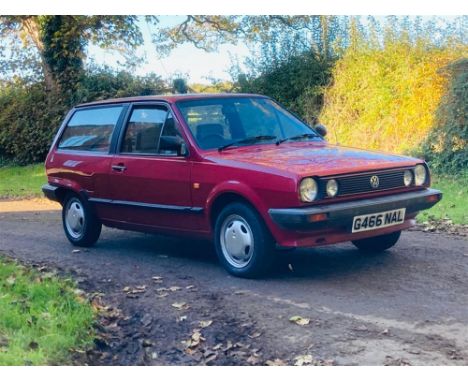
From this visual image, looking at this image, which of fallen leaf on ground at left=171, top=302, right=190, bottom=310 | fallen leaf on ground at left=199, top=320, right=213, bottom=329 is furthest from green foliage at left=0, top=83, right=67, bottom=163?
fallen leaf on ground at left=199, top=320, right=213, bottom=329

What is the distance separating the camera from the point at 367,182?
20.4 ft

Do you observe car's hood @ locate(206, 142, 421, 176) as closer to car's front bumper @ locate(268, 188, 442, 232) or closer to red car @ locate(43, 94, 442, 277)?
red car @ locate(43, 94, 442, 277)

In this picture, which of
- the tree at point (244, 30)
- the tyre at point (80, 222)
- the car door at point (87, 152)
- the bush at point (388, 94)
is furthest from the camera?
the bush at point (388, 94)

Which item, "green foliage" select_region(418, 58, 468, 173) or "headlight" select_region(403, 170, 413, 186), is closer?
"headlight" select_region(403, 170, 413, 186)

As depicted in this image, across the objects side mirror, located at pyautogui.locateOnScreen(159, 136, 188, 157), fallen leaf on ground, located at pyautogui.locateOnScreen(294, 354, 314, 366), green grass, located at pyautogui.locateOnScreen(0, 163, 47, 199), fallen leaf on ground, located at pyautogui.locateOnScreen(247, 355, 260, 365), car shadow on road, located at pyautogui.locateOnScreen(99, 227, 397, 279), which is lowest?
fallen leaf on ground, located at pyautogui.locateOnScreen(247, 355, 260, 365)

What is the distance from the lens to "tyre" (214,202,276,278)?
6.17 meters

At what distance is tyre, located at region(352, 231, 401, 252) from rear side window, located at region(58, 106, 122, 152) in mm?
2746

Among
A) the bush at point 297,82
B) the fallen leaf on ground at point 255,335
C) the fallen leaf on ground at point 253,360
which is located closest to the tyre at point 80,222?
the fallen leaf on ground at point 255,335

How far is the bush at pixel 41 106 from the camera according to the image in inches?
605

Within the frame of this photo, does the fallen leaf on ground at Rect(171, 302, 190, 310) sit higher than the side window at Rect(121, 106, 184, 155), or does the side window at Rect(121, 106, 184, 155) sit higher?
the side window at Rect(121, 106, 184, 155)

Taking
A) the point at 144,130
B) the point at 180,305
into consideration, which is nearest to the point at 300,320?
the point at 180,305

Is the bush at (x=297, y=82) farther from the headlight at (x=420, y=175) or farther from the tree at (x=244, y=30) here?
the headlight at (x=420, y=175)

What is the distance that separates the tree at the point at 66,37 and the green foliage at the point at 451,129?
4.83m

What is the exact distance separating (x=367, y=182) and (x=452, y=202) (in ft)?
14.1
